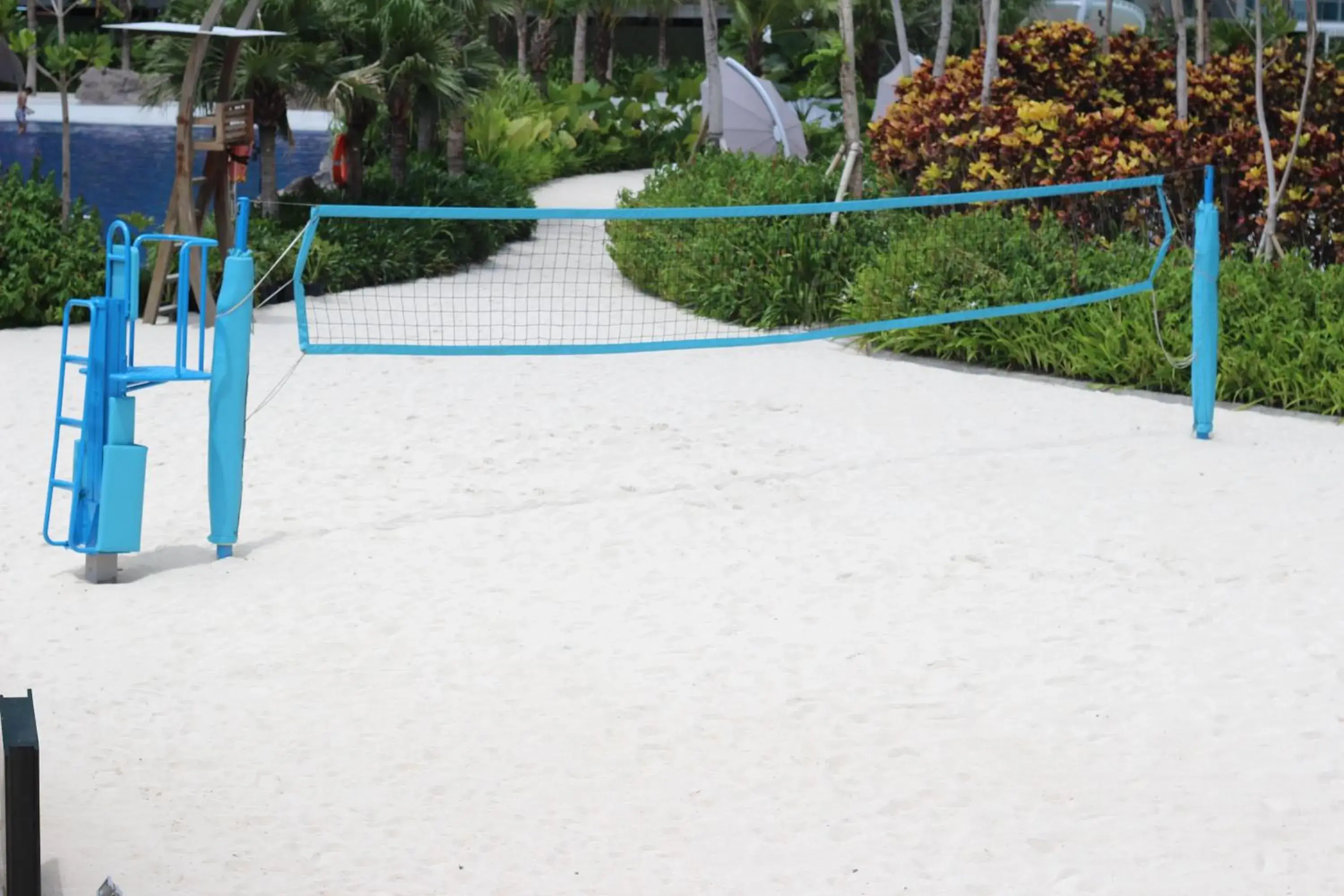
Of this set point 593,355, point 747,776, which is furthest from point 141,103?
point 747,776

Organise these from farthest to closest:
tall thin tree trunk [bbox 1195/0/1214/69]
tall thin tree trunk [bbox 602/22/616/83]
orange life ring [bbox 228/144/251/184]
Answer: tall thin tree trunk [bbox 602/22/616/83] → tall thin tree trunk [bbox 1195/0/1214/69] → orange life ring [bbox 228/144/251/184]

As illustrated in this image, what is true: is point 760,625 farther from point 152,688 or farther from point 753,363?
point 753,363

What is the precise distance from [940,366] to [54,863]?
873cm

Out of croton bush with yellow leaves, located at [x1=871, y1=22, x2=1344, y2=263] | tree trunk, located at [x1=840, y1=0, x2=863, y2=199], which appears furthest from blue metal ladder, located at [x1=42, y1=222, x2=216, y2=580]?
tree trunk, located at [x1=840, y1=0, x2=863, y2=199]

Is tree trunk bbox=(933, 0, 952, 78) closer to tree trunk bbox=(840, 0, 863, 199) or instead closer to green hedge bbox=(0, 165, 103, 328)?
tree trunk bbox=(840, 0, 863, 199)

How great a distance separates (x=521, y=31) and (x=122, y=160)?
29.3 feet

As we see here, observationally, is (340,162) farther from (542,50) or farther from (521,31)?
Answer: (521,31)

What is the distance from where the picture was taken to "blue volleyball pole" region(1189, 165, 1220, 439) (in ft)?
32.7

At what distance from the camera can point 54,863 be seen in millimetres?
4695

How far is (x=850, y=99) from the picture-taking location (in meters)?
16.0

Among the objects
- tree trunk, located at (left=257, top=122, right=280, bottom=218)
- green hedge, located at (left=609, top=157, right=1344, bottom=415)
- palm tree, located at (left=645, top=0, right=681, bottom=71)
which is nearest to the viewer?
green hedge, located at (left=609, top=157, right=1344, bottom=415)

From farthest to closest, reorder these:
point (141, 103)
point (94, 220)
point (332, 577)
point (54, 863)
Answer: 1. point (141, 103)
2. point (94, 220)
3. point (332, 577)
4. point (54, 863)

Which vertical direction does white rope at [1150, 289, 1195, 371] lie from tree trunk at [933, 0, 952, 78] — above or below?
below

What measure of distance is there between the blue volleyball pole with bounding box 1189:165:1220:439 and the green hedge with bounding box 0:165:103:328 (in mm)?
8112
